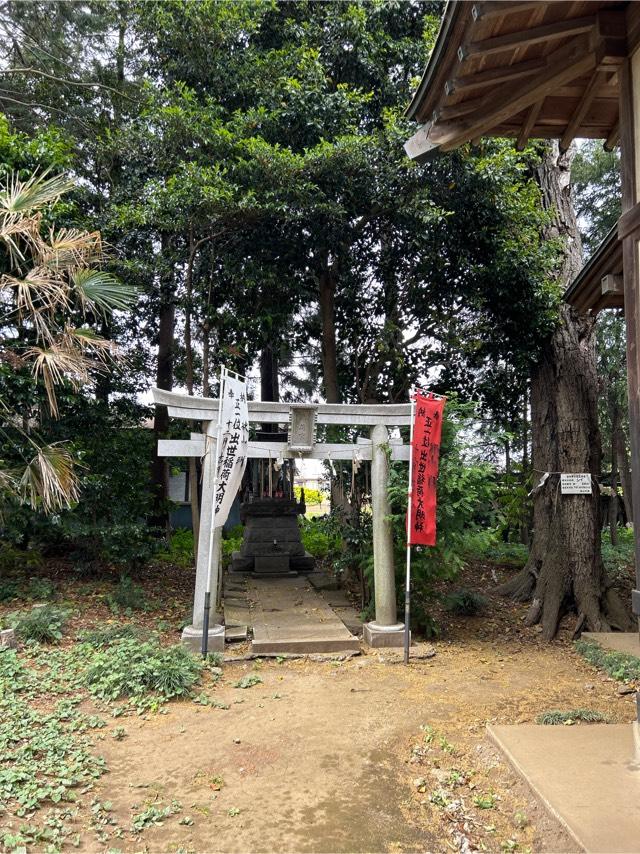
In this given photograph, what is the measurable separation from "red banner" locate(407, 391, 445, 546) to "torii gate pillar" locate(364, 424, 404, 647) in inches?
17.2

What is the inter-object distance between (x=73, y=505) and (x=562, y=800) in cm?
742

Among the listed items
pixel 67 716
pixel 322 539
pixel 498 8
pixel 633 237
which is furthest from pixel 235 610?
pixel 322 539

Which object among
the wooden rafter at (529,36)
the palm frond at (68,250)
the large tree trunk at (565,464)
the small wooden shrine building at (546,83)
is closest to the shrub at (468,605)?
the large tree trunk at (565,464)

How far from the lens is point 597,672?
21.2ft

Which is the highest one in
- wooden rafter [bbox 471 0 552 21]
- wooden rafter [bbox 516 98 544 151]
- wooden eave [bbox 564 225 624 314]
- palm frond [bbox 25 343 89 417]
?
wooden rafter [bbox 516 98 544 151]

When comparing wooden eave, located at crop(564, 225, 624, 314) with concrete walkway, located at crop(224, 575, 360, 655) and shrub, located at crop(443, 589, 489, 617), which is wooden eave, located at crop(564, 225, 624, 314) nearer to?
shrub, located at crop(443, 589, 489, 617)

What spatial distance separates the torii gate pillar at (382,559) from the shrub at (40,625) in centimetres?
357

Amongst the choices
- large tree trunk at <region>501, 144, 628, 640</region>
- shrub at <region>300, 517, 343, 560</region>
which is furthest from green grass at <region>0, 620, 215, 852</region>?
large tree trunk at <region>501, 144, 628, 640</region>

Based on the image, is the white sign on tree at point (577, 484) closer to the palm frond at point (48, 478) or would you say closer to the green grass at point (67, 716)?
the green grass at point (67, 716)

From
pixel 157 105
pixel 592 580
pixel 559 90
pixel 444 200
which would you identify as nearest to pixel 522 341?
pixel 444 200

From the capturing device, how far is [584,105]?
4270 mm

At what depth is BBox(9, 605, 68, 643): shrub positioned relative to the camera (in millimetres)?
6602

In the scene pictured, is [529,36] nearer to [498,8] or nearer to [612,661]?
[498,8]

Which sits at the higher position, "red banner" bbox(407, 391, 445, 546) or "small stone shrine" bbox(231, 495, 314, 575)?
"red banner" bbox(407, 391, 445, 546)
